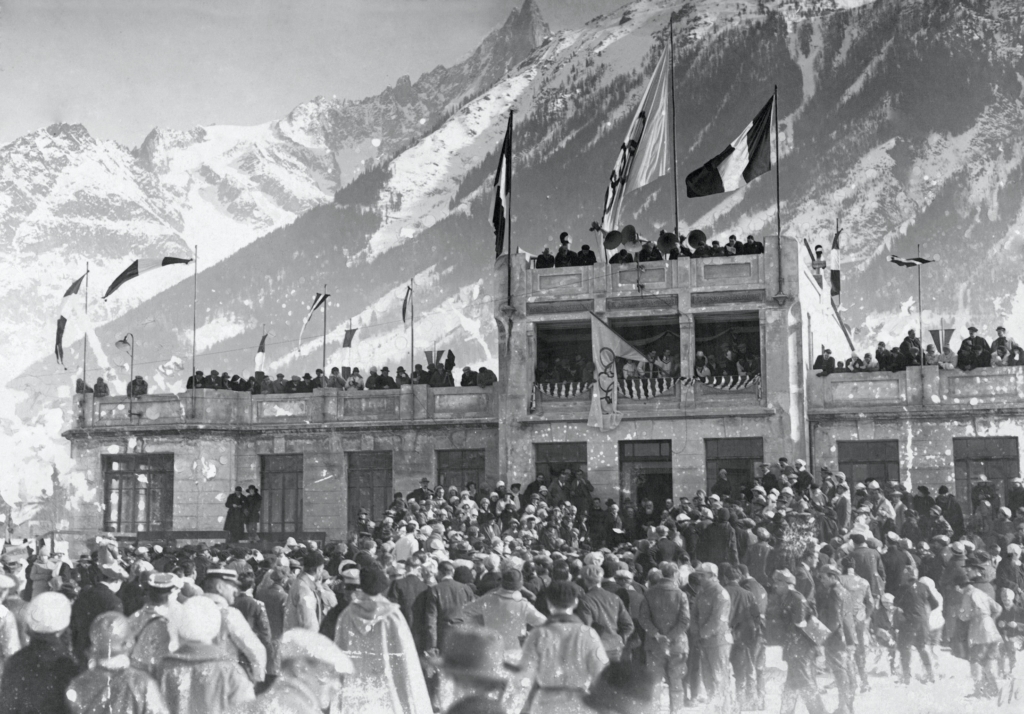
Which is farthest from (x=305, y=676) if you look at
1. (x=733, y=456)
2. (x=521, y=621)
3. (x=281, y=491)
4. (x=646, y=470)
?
(x=281, y=491)

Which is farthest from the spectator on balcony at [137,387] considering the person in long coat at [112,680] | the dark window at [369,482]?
the person in long coat at [112,680]

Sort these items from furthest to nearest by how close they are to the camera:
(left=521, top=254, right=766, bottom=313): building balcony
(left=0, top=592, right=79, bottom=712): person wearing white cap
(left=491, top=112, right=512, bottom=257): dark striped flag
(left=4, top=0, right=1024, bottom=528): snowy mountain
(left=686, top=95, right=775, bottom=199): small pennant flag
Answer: (left=4, top=0, right=1024, bottom=528): snowy mountain, (left=491, top=112, right=512, bottom=257): dark striped flag, (left=521, top=254, right=766, bottom=313): building balcony, (left=686, top=95, right=775, bottom=199): small pennant flag, (left=0, top=592, right=79, bottom=712): person wearing white cap

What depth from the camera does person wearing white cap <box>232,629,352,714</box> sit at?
16.2m

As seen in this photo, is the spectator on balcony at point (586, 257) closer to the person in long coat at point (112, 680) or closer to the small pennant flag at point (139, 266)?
the small pennant flag at point (139, 266)

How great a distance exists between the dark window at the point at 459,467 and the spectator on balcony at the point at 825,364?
31.4ft

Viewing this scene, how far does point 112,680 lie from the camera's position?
15.0 meters

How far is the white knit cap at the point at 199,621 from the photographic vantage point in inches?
598

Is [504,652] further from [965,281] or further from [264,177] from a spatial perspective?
[264,177]

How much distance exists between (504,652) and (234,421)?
23172 mm

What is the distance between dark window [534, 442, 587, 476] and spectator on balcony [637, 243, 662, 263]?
521 centimetres

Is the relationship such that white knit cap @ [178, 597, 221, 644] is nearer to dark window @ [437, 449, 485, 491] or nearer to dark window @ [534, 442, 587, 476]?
dark window @ [534, 442, 587, 476]

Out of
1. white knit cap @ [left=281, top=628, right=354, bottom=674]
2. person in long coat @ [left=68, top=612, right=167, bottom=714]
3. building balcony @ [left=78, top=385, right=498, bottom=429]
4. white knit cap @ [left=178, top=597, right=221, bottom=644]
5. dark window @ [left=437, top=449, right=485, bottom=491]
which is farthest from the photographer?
building balcony @ [left=78, top=385, right=498, bottom=429]

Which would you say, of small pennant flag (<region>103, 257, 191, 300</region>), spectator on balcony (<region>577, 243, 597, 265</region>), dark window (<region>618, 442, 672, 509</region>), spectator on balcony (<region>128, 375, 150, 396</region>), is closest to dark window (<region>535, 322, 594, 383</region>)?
spectator on balcony (<region>577, 243, 597, 265</region>)

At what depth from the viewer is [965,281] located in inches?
2441
